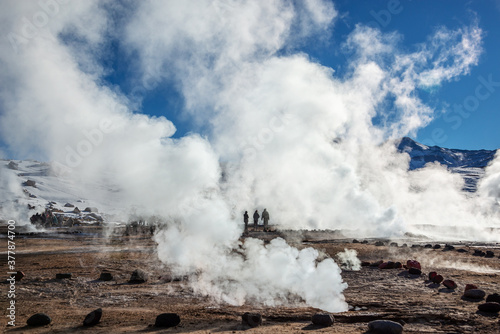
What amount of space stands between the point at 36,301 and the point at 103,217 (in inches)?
3094

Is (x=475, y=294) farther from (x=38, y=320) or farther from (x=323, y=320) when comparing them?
(x=38, y=320)

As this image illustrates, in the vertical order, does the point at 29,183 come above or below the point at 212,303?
above

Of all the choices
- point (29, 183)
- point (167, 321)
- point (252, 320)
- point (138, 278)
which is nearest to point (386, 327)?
point (252, 320)

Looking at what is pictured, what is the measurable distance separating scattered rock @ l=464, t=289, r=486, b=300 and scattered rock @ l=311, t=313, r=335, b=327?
230 inches

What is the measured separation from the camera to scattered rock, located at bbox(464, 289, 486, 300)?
11.0 metres

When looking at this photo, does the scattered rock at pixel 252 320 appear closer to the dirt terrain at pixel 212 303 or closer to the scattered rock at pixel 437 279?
the dirt terrain at pixel 212 303

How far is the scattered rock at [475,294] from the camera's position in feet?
36.0

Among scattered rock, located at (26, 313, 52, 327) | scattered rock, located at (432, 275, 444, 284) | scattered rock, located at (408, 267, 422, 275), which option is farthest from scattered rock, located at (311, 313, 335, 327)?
scattered rock, located at (408, 267, 422, 275)

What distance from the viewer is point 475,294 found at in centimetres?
1105

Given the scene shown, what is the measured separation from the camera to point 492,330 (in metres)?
7.93

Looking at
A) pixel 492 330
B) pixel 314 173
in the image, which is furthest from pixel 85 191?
pixel 492 330

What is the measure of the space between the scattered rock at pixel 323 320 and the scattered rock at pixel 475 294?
19.2ft

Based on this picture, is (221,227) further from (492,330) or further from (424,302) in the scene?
(492,330)

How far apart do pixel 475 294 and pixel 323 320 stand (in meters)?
6.24
